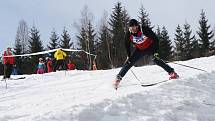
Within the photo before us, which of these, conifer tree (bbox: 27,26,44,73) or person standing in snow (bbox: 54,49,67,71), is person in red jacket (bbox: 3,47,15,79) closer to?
person standing in snow (bbox: 54,49,67,71)

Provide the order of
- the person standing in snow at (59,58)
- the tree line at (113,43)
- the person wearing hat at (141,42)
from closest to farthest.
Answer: the person wearing hat at (141,42) < the person standing in snow at (59,58) < the tree line at (113,43)

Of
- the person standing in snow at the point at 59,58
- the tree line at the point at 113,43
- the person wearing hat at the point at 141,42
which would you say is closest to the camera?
the person wearing hat at the point at 141,42

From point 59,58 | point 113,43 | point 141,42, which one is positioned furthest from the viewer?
point 113,43

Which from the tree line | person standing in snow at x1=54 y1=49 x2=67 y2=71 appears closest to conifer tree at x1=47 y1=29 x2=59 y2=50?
the tree line

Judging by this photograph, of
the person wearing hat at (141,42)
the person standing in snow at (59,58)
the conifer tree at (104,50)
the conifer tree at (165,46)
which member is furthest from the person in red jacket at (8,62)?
the conifer tree at (165,46)

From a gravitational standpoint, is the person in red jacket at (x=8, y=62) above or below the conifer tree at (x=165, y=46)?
below

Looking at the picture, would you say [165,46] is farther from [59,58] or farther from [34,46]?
[59,58]

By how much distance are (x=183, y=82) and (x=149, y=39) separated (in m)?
1.43

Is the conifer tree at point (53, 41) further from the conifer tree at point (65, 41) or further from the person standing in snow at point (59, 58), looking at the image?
the person standing in snow at point (59, 58)

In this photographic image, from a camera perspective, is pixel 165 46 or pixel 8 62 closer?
pixel 8 62

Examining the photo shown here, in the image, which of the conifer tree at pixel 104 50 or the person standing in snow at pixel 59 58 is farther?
the conifer tree at pixel 104 50

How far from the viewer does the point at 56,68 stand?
2533 centimetres

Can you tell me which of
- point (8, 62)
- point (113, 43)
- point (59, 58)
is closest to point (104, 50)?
point (113, 43)

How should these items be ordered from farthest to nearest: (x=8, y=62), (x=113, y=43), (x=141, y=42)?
1. (x=113, y=43)
2. (x=8, y=62)
3. (x=141, y=42)
